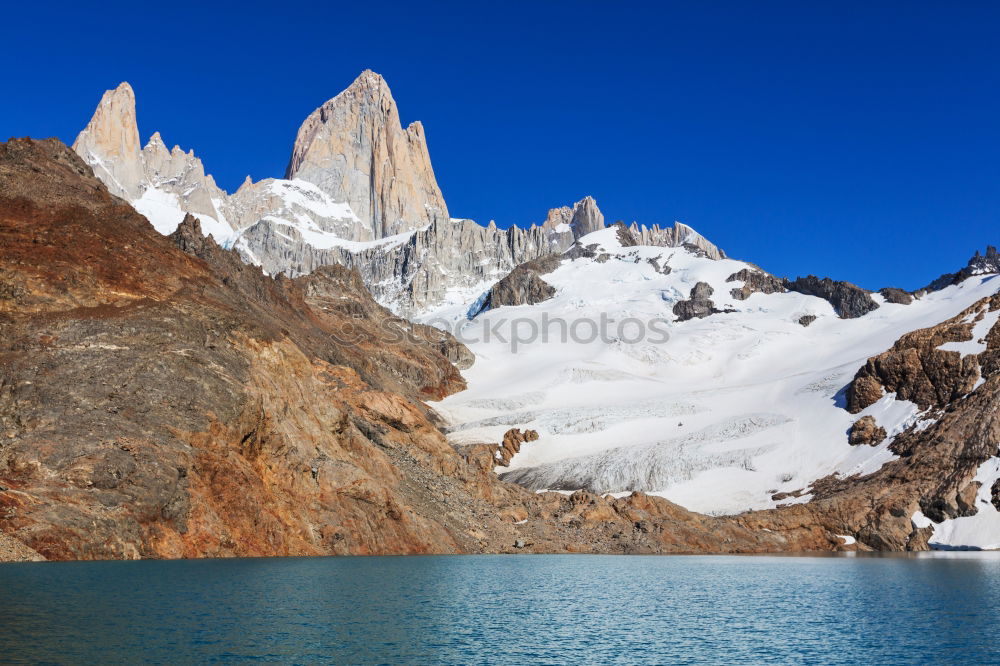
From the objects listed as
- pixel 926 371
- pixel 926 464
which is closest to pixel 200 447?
pixel 926 464

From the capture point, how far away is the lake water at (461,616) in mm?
29062

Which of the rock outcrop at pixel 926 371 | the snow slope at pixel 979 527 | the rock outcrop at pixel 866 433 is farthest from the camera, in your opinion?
the rock outcrop at pixel 866 433

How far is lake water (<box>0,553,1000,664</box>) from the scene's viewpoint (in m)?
29.1

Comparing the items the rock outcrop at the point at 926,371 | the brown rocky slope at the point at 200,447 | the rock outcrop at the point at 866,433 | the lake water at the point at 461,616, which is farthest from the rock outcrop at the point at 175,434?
the rock outcrop at the point at 926,371

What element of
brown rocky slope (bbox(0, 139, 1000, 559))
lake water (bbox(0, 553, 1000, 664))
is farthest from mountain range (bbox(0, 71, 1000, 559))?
lake water (bbox(0, 553, 1000, 664))

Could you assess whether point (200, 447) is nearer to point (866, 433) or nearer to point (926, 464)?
point (926, 464)

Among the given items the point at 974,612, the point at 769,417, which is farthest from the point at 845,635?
the point at 769,417

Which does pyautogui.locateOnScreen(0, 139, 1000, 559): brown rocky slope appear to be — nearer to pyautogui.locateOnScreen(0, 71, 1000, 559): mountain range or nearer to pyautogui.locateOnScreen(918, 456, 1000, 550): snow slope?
pyautogui.locateOnScreen(0, 71, 1000, 559): mountain range

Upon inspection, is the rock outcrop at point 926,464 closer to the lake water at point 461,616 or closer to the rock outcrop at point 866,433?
the rock outcrop at point 866,433

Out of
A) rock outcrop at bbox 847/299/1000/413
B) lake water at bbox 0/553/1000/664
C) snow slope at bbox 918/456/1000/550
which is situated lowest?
lake water at bbox 0/553/1000/664

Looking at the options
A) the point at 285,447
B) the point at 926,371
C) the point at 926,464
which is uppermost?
the point at 926,371

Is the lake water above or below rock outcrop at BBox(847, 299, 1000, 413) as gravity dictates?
below

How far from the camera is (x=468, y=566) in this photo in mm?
63406

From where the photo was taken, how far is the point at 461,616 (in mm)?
38531
